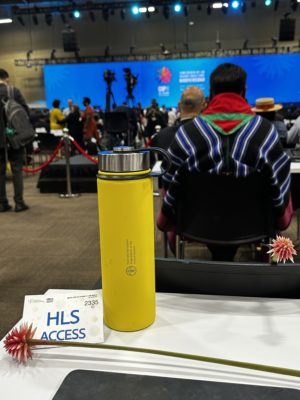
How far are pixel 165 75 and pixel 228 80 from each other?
13.7 m

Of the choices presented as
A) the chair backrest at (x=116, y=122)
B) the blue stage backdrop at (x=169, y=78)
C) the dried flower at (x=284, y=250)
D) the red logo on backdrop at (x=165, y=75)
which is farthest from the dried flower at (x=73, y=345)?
the red logo on backdrop at (x=165, y=75)

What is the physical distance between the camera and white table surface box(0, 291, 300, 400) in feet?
1.77

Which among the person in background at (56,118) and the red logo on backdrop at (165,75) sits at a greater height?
the red logo on backdrop at (165,75)

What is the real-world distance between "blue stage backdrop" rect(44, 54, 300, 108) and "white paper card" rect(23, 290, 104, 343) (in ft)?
46.0

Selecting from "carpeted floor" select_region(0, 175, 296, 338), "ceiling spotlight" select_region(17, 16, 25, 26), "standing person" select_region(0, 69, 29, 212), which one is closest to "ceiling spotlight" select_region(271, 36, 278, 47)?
"ceiling spotlight" select_region(17, 16, 25, 26)

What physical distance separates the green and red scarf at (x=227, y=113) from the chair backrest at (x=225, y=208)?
0.60 ft

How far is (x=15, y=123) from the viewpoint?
4148 mm

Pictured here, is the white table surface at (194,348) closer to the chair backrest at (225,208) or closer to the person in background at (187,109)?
the chair backrest at (225,208)

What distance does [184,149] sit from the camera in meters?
1.55

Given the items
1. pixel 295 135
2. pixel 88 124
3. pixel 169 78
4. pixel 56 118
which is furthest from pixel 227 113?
pixel 169 78

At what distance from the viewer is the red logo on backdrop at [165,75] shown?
48.0ft

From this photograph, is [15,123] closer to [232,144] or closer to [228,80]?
[228,80]

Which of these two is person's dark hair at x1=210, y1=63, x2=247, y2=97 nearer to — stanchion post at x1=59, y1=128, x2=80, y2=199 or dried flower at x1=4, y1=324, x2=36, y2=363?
dried flower at x1=4, y1=324, x2=36, y2=363

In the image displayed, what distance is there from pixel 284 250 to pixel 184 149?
892mm
